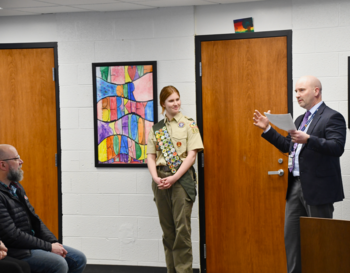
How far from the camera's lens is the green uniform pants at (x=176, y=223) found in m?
2.99

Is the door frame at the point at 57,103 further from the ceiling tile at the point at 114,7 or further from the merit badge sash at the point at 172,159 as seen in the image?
the merit badge sash at the point at 172,159

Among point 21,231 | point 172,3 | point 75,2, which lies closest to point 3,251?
point 21,231

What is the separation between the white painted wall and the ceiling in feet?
0.29

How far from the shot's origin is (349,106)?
3117 mm

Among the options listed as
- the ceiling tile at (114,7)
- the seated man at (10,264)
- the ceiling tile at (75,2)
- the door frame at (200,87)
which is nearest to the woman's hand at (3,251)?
the seated man at (10,264)

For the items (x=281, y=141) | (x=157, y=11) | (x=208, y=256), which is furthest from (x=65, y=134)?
(x=281, y=141)

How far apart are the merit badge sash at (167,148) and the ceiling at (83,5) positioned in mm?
1068

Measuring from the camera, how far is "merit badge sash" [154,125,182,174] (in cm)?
302

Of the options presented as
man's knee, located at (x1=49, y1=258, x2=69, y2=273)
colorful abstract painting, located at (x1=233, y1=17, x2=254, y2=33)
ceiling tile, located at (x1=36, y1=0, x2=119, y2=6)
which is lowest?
man's knee, located at (x1=49, y1=258, x2=69, y2=273)

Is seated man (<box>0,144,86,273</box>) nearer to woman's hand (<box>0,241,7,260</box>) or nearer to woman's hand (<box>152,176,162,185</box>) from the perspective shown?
woman's hand (<box>0,241,7,260</box>)

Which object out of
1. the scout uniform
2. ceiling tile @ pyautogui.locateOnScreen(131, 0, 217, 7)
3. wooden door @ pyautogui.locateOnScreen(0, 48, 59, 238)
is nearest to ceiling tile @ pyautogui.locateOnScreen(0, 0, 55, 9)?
wooden door @ pyautogui.locateOnScreen(0, 48, 59, 238)

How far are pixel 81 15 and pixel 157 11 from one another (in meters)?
0.71

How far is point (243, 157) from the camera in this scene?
3344 mm

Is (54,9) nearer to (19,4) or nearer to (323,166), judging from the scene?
(19,4)
